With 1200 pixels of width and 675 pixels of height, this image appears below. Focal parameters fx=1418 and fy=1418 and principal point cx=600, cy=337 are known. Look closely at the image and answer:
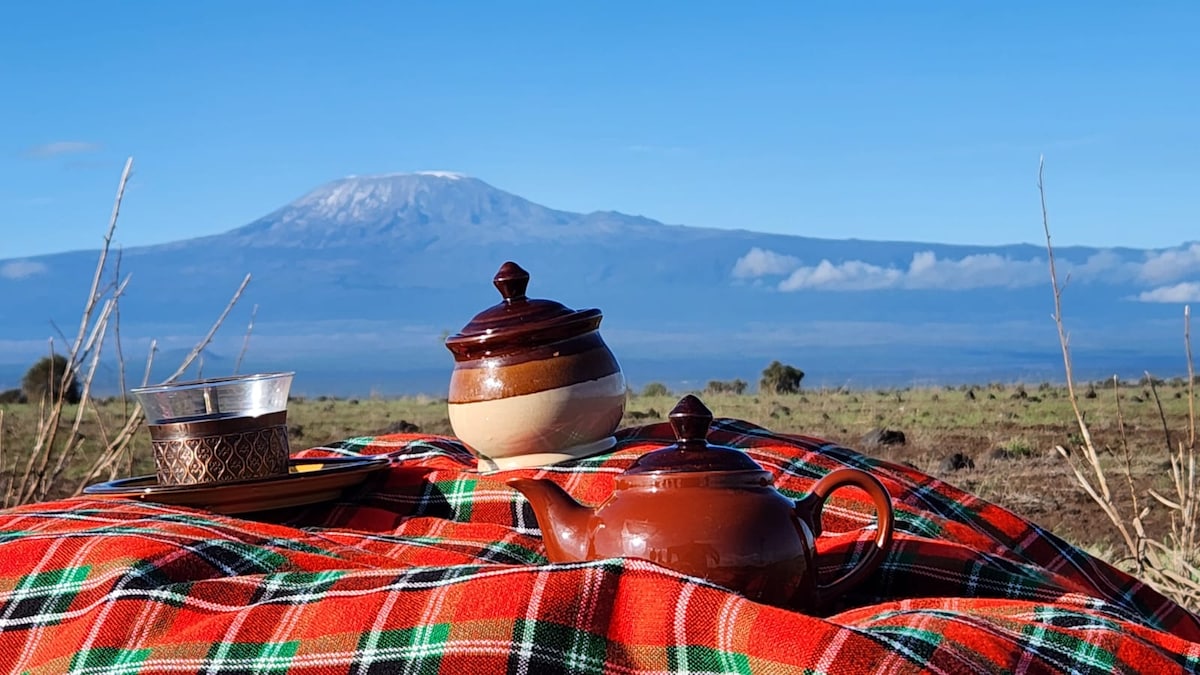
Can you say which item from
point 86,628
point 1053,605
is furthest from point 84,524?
point 1053,605

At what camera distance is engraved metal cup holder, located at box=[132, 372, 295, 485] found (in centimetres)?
295

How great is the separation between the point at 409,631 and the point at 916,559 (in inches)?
42.3

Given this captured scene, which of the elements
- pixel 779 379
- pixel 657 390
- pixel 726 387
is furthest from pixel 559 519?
pixel 726 387

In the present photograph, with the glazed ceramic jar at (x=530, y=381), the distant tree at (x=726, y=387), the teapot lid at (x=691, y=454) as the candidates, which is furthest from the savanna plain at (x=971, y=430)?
the teapot lid at (x=691, y=454)

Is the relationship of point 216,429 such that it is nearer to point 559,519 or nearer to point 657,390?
point 559,519

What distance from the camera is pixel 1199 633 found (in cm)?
292

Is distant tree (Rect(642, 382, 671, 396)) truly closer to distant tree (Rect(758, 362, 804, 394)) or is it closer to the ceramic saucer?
distant tree (Rect(758, 362, 804, 394))

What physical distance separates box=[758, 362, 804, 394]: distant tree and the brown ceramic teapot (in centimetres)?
1453

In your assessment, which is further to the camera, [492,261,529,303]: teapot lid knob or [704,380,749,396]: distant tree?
[704,380,749,396]: distant tree

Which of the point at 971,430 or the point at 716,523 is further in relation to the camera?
the point at 971,430

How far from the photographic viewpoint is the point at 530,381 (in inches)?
119

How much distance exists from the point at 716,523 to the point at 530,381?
0.98 metres

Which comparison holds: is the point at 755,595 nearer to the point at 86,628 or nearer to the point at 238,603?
the point at 238,603

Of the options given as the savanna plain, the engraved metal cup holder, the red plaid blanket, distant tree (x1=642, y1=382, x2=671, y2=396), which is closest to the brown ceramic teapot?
the red plaid blanket
